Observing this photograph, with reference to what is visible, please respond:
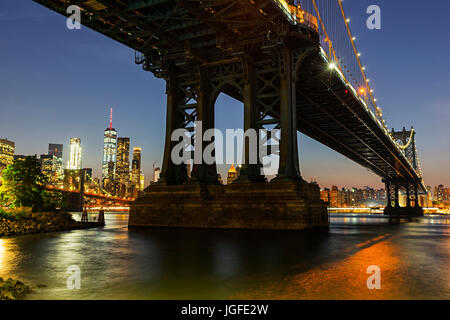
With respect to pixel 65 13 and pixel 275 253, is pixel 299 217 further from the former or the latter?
pixel 65 13

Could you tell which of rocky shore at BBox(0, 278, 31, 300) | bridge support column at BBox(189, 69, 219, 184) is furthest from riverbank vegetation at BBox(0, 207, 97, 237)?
rocky shore at BBox(0, 278, 31, 300)

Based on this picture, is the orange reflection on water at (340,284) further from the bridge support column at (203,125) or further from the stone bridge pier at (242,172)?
the bridge support column at (203,125)

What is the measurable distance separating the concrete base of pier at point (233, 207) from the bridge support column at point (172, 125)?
1712mm

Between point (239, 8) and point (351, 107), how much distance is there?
28887 mm

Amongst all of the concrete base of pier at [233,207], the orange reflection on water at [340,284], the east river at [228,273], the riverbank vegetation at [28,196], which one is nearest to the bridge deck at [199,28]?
the concrete base of pier at [233,207]

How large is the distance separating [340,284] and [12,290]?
6.35 m

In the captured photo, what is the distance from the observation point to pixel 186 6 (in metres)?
23.4

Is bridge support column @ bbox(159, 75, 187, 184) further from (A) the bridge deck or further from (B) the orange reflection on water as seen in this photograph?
(B) the orange reflection on water

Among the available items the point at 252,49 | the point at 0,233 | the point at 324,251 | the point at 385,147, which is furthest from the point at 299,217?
the point at 385,147

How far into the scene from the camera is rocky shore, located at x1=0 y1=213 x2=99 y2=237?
21172 mm

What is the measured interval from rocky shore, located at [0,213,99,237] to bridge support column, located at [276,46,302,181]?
16.7 meters

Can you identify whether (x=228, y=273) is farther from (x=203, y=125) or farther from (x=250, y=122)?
(x=203, y=125)

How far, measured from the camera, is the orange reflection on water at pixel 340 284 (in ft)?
20.9

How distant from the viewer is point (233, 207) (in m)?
26.3
